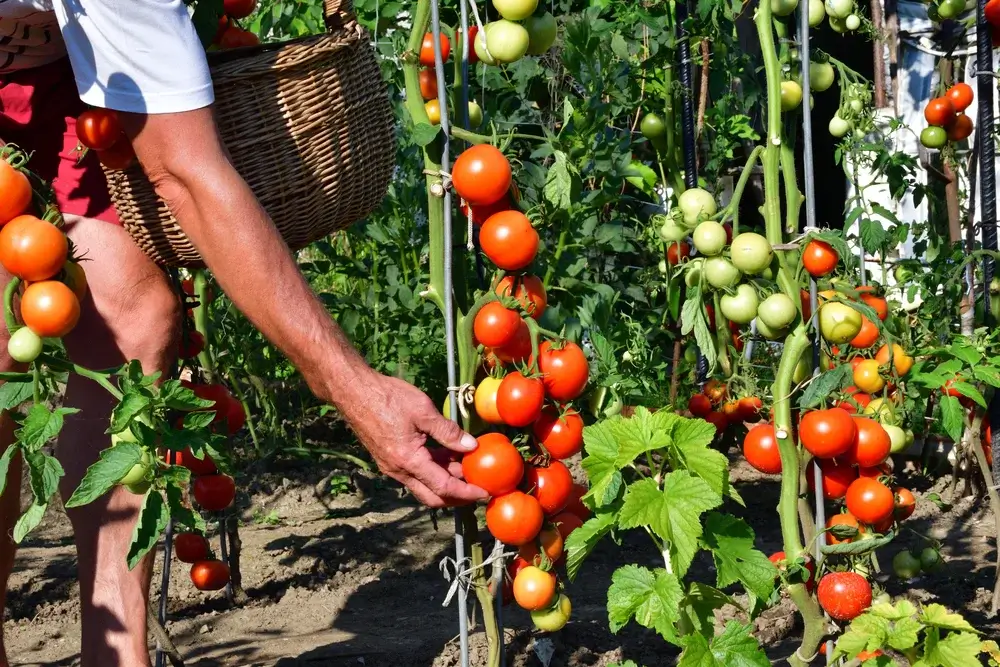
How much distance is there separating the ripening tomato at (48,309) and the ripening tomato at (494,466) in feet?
1.93

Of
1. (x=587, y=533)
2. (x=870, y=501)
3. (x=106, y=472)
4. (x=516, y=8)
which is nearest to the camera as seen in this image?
(x=106, y=472)

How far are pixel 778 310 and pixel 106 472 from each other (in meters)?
1.07

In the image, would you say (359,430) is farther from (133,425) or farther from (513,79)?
(513,79)

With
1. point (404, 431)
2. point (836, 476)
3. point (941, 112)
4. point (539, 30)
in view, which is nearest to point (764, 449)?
point (836, 476)

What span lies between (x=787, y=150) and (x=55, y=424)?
1.30 m

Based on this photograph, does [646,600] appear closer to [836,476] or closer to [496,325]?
[496,325]

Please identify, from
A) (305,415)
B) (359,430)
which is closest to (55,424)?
(359,430)

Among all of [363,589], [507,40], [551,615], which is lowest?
[363,589]

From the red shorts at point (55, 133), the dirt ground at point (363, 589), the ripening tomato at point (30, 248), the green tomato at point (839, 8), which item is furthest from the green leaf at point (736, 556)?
the green tomato at point (839, 8)

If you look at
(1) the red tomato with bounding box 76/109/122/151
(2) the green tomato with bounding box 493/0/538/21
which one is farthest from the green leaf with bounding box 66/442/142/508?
(2) the green tomato with bounding box 493/0/538/21

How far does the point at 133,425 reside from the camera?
1.45 metres

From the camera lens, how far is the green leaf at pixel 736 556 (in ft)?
5.37

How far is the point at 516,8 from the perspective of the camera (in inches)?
66.8

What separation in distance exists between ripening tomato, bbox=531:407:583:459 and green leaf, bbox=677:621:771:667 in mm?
361
